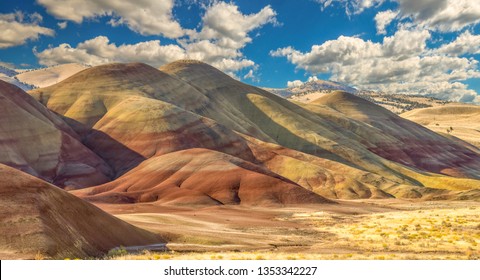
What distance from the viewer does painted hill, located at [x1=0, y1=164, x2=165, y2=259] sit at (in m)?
26.1

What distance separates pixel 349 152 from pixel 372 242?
129 m

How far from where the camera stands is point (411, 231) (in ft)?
161

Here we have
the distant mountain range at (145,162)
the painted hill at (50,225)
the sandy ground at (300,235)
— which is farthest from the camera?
the sandy ground at (300,235)

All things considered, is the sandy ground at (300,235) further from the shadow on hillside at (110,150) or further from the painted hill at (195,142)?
the shadow on hillside at (110,150)

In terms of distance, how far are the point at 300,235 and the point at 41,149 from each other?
8571cm

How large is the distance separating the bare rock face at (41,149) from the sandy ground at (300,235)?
39.1 metres

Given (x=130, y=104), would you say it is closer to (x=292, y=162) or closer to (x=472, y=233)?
(x=292, y=162)

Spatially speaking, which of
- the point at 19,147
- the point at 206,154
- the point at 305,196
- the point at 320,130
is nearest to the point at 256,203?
the point at 305,196

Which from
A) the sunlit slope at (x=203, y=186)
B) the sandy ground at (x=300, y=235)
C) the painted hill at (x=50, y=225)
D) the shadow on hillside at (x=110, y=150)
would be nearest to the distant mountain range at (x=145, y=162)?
the painted hill at (x=50, y=225)

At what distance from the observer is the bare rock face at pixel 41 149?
105 meters

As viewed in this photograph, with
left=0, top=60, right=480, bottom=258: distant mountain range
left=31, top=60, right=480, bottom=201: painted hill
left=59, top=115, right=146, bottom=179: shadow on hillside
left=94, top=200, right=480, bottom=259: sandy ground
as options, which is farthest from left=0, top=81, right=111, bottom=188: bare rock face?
left=94, top=200, right=480, bottom=259: sandy ground

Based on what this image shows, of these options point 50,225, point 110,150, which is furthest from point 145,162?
point 50,225

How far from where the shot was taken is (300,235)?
48875mm

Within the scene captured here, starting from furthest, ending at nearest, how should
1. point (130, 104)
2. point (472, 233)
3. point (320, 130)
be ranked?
point (320, 130), point (130, 104), point (472, 233)
